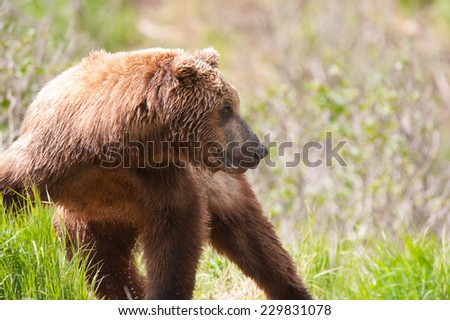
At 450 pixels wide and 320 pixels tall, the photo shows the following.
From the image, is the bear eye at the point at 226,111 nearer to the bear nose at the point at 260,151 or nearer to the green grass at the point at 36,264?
the bear nose at the point at 260,151

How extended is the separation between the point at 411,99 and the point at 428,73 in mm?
3370

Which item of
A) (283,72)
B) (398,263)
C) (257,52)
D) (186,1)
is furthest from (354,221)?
(186,1)

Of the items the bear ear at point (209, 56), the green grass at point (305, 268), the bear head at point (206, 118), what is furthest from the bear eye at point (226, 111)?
the green grass at point (305, 268)

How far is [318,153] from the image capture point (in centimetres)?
1251

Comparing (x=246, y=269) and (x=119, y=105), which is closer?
(x=119, y=105)

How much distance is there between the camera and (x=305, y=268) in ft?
21.2

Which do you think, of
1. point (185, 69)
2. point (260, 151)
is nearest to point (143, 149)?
point (185, 69)

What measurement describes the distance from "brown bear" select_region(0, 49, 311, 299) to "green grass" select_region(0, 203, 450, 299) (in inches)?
12.5

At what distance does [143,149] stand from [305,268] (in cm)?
204

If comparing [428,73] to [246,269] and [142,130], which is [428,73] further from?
[142,130]

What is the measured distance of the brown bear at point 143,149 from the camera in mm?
4973

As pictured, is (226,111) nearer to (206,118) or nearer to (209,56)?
(206,118)

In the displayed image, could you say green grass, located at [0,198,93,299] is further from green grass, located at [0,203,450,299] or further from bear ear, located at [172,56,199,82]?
bear ear, located at [172,56,199,82]

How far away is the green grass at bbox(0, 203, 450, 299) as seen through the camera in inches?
184
